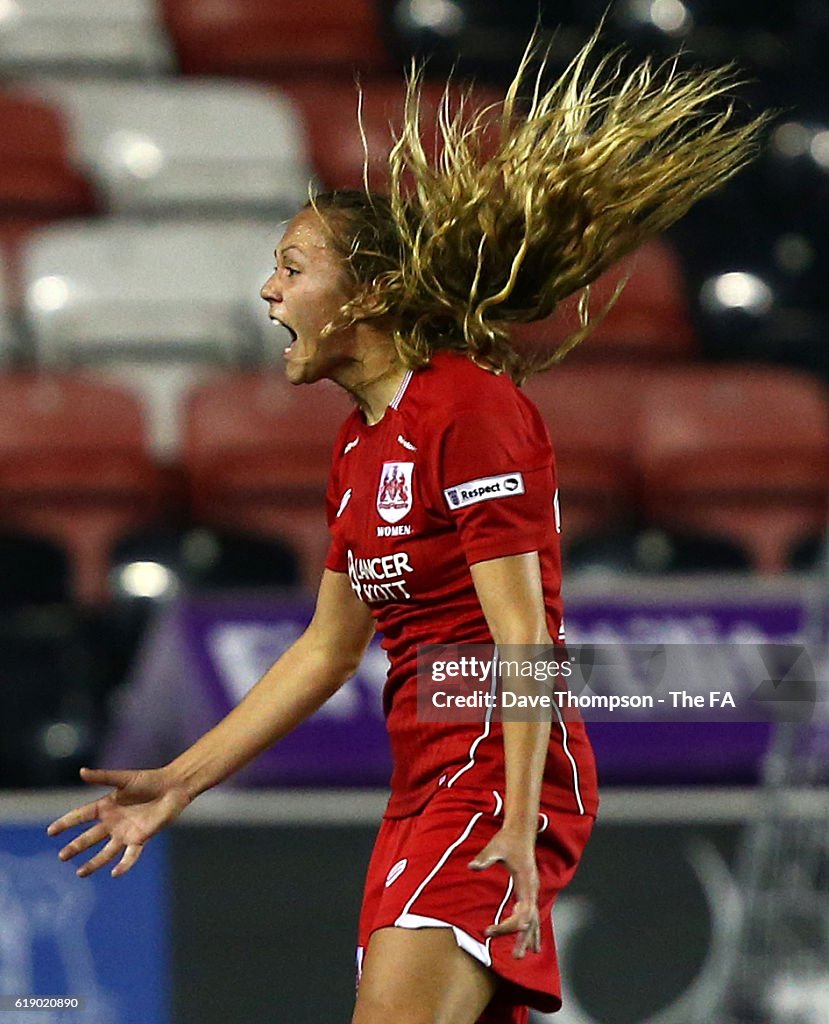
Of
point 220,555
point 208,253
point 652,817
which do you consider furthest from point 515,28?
point 652,817

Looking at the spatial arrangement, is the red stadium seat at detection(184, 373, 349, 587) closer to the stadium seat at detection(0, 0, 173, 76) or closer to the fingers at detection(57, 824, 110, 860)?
the stadium seat at detection(0, 0, 173, 76)

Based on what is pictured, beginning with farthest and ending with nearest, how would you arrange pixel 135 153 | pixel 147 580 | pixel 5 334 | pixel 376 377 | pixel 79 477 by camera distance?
pixel 135 153
pixel 5 334
pixel 79 477
pixel 147 580
pixel 376 377

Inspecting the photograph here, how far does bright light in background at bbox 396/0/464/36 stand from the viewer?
6.52 meters

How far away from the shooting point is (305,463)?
498 centimetres

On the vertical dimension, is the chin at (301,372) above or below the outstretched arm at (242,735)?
above

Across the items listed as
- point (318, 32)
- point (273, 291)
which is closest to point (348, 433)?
point (273, 291)

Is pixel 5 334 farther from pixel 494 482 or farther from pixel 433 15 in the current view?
pixel 494 482

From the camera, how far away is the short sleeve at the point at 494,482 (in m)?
2.18

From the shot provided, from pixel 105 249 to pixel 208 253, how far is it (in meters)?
0.30

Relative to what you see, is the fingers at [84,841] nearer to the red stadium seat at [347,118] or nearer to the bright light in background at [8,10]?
the red stadium seat at [347,118]

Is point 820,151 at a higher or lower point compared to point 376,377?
higher

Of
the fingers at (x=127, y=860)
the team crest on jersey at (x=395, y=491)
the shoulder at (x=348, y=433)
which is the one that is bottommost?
the fingers at (x=127, y=860)

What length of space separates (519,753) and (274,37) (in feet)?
16.1

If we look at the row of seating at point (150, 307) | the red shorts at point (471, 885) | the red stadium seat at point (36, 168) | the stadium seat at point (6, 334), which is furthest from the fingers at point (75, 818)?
the red stadium seat at point (36, 168)
